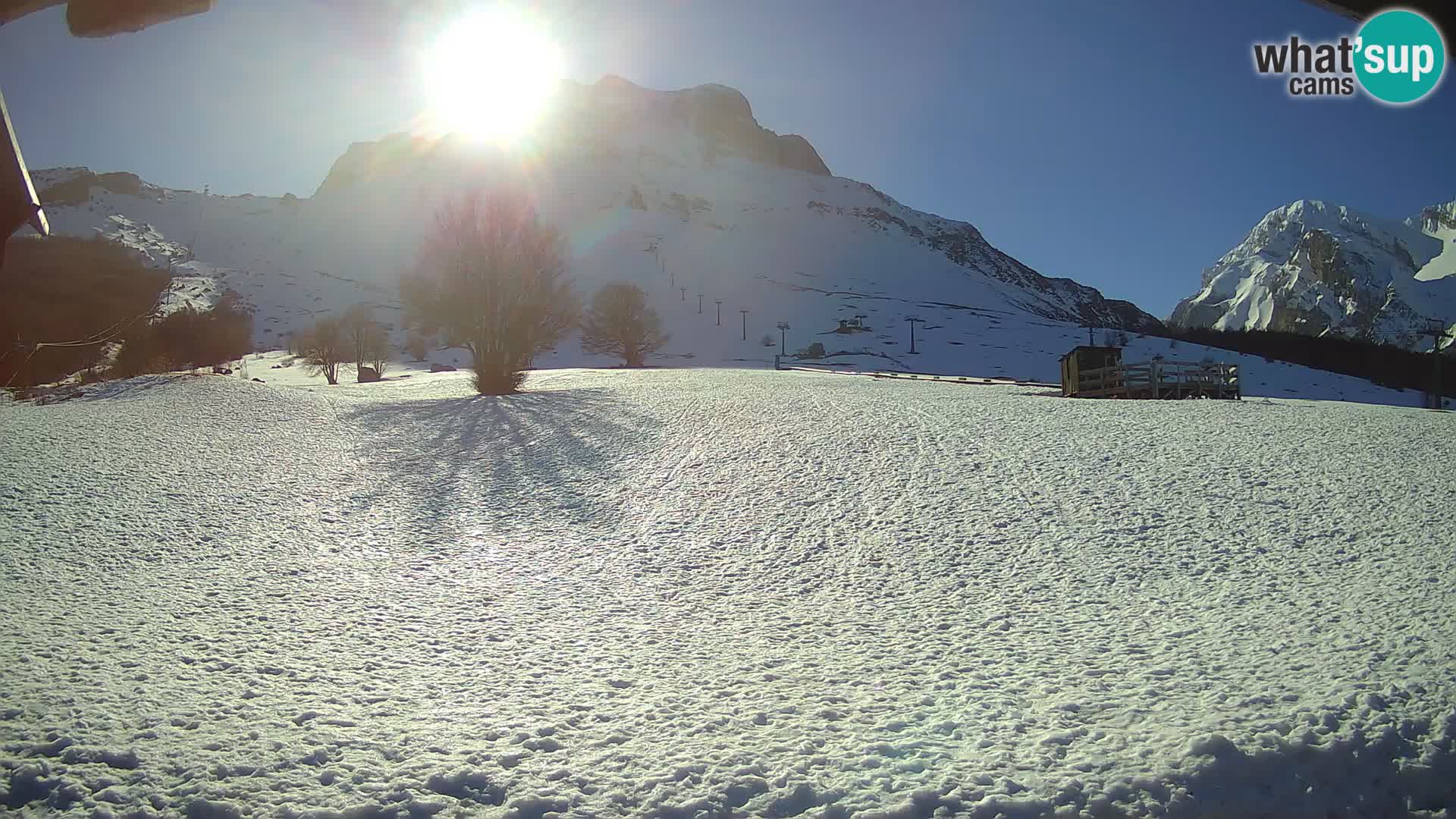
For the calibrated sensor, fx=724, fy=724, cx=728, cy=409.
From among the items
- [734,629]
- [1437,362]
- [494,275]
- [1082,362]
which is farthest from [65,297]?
[1437,362]

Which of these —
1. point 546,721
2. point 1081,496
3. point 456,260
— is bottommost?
point 546,721

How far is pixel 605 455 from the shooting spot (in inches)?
498

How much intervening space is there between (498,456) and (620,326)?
1776 inches

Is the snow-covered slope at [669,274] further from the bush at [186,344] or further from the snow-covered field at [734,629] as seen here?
the snow-covered field at [734,629]

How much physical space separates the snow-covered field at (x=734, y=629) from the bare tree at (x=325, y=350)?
31.5 metres

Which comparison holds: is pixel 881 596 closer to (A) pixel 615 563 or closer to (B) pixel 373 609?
(A) pixel 615 563

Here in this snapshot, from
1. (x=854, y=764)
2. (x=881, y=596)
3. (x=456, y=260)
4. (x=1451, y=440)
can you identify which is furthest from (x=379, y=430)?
(x=1451, y=440)

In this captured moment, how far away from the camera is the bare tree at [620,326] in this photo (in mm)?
57344

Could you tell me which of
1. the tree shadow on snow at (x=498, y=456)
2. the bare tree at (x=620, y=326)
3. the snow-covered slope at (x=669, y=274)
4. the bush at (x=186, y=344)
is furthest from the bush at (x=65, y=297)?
the snow-covered slope at (x=669, y=274)

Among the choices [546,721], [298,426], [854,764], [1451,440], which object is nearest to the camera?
[854,764]

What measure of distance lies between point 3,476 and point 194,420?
183 inches

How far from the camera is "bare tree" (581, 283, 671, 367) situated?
2258 inches

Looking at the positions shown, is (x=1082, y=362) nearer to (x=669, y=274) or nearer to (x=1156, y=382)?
(x=1156, y=382)

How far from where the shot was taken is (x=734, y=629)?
19.2ft
